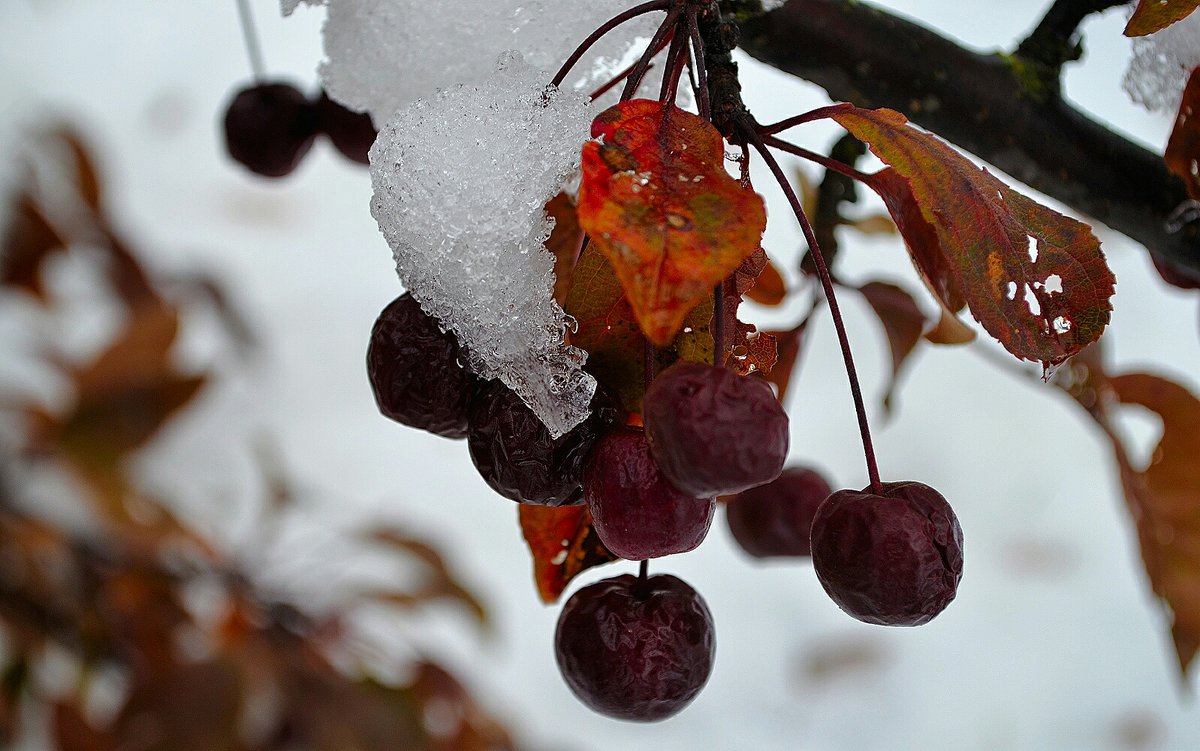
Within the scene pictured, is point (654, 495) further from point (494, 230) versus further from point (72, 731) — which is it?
point (72, 731)

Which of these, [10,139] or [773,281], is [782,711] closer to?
[773,281]

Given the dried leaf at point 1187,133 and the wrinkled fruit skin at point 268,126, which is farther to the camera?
the wrinkled fruit skin at point 268,126

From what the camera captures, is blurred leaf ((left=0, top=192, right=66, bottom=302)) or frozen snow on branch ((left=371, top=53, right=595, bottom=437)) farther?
blurred leaf ((left=0, top=192, right=66, bottom=302))

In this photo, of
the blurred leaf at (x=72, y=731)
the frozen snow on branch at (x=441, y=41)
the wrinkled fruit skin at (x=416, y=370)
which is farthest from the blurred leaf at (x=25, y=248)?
the wrinkled fruit skin at (x=416, y=370)

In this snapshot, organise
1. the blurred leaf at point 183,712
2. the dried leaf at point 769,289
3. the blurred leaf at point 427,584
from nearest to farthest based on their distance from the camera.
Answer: the dried leaf at point 769,289
the blurred leaf at point 183,712
the blurred leaf at point 427,584

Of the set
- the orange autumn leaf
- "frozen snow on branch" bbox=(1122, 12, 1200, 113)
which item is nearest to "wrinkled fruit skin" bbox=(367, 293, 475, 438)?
the orange autumn leaf

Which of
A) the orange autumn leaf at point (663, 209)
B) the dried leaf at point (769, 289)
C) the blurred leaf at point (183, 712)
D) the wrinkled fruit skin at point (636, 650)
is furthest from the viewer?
the blurred leaf at point (183, 712)

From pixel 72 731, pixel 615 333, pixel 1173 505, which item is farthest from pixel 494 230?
pixel 72 731

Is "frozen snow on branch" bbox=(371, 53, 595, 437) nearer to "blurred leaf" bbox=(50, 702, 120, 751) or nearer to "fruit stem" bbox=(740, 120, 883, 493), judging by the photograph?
"fruit stem" bbox=(740, 120, 883, 493)

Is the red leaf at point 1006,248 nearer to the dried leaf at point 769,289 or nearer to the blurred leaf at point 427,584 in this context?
the dried leaf at point 769,289
